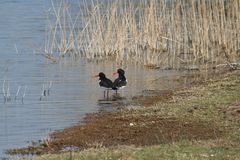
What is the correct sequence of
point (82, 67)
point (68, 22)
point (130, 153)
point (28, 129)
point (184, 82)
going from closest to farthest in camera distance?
1. point (130, 153)
2. point (28, 129)
3. point (184, 82)
4. point (82, 67)
5. point (68, 22)

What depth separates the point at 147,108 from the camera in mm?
15883

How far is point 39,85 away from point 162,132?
8.51 meters

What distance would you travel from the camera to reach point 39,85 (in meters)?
21.3

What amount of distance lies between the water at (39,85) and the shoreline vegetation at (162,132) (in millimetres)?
714

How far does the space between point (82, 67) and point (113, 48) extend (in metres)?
1.13

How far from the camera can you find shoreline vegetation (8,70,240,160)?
1073cm

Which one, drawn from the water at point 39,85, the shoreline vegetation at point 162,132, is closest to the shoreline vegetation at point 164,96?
the shoreline vegetation at point 162,132

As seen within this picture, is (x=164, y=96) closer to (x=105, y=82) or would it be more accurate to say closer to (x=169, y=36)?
(x=105, y=82)

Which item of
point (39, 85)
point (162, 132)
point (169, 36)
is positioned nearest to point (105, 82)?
point (39, 85)

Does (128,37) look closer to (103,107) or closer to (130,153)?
(103,107)

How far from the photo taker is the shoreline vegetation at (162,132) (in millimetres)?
10727

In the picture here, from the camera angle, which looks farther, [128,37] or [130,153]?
[128,37]

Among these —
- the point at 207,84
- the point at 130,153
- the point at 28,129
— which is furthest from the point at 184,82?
the point at 130,153

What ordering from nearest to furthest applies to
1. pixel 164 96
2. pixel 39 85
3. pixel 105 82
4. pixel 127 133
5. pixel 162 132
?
pixel 162 132 < pixel 127 133 < pixel 164 96 < pixel 105 82 < pixel 39 85
